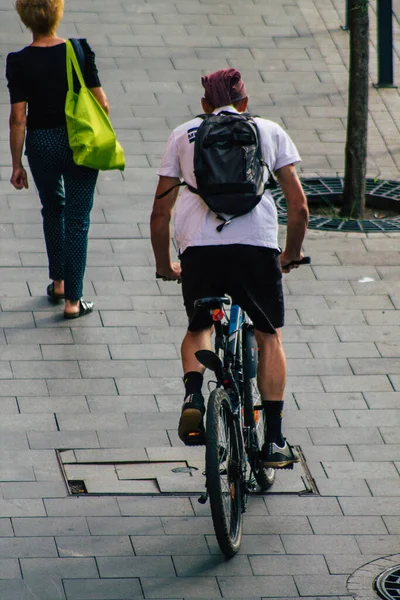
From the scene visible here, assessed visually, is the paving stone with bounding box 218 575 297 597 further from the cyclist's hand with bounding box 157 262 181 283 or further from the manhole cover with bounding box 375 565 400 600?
the cyclist's hand with bounding box 157 262 181 283

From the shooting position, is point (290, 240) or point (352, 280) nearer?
point (290, 240)

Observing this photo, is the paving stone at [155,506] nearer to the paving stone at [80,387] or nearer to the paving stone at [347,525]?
the paving stone at [347,525]

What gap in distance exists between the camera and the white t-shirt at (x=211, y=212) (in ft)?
17.9

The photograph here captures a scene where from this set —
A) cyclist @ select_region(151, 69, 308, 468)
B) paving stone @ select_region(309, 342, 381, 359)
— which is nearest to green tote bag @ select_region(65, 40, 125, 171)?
paving stone @ select_region(309, 342, 381, 359)

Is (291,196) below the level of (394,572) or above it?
above

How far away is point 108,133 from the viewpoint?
7.46m

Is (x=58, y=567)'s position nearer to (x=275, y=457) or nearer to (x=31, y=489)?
(x=31, y=489)

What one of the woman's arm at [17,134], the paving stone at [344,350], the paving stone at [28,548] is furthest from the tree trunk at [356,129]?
the paving stone at [28,548]

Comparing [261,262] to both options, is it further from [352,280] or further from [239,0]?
[239,0]

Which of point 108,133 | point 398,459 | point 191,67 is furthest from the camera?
point 191,67

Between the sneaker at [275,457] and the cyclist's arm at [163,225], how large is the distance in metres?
0.86

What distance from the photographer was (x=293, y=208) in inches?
220

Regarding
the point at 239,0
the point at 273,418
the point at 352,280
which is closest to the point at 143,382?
the point at 273,418

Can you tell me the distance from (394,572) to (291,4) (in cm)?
880
